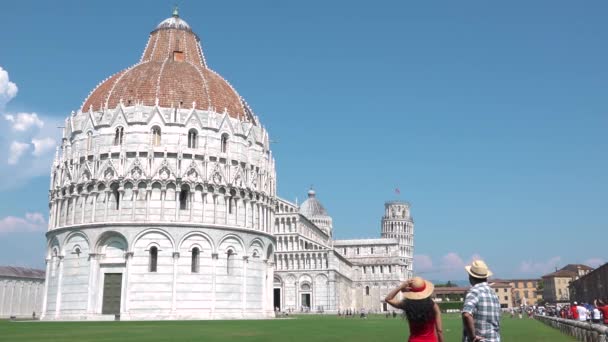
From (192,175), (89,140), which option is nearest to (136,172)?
(192,175)

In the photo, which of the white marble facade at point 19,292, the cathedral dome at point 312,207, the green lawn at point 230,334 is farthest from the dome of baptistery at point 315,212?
the green lawn at point 230,334

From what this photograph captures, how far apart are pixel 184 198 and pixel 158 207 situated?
7.78 feet

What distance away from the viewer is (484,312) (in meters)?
8.55

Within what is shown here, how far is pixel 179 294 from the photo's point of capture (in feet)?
164

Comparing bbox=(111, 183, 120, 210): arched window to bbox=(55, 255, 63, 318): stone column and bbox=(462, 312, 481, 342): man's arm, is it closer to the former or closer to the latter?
bbox=(55, 255, 63, 318): stone column

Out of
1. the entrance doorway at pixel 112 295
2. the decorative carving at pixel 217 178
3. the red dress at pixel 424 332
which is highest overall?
the decorative carving at pixel 217 178

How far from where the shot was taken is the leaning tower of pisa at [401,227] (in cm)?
16038

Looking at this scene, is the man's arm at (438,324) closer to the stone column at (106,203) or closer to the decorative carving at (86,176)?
the stone column at (106,203)

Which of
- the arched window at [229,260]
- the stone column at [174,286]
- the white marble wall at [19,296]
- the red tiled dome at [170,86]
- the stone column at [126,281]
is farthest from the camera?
the white marble wall at [19,296]

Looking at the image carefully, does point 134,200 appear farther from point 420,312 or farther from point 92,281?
point 420,312

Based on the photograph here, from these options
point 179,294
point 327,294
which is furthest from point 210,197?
point 327,294

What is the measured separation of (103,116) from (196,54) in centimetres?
1379

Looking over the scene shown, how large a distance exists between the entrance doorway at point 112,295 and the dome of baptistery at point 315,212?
86668 mm

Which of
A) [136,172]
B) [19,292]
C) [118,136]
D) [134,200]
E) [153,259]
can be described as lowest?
[19,292]
